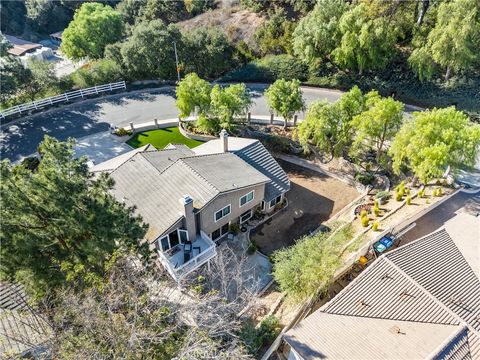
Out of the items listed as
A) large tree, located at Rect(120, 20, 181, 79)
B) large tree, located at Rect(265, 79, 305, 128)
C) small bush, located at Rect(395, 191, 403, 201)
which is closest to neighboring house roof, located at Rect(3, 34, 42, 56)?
large tree, located at Rect(120, 20, 181, 79)

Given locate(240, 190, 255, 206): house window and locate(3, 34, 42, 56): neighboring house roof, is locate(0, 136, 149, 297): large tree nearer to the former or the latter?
locate(240, 190, 255, 206): house window

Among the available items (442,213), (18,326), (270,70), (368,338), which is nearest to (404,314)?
(368,338)

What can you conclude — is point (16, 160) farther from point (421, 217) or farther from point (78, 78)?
point (421, 217)

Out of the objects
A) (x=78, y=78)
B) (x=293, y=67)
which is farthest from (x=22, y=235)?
(x=293, y=67)

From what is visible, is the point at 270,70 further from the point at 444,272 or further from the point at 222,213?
the point at 444,272

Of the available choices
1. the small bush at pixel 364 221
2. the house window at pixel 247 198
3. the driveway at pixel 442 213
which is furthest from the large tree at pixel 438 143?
the house window at pixel 247 198
